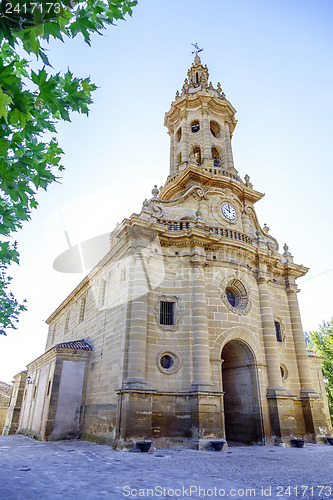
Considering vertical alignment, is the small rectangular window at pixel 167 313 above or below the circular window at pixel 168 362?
above

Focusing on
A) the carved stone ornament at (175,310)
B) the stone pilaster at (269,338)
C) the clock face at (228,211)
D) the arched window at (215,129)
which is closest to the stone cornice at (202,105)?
the arched window at (215,129)

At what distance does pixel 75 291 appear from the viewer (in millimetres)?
24281

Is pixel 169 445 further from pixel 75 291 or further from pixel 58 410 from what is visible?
pixel 75 291

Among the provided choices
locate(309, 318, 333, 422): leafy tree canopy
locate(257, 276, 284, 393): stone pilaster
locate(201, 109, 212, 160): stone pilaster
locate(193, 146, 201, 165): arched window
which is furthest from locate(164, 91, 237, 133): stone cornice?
locate(309, 318, 333, 422): leafy tree canopy

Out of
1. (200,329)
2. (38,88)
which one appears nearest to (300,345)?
(200,329)

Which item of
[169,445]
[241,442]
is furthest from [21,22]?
[241,442]

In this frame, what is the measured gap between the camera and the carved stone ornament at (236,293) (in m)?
16.4

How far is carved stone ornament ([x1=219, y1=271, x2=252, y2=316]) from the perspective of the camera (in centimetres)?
1644

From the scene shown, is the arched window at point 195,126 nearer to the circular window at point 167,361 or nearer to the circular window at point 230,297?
the circular window at point 230,297

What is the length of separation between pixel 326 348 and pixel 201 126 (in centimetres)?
2165

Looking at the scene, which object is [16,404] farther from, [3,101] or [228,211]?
[3,101]

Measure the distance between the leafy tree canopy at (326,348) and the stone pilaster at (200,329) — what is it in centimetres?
1761

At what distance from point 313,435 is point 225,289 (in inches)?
330

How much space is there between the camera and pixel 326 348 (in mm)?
28469
